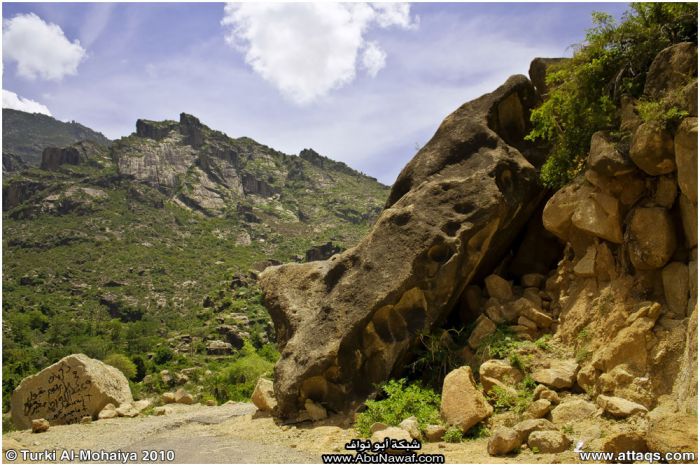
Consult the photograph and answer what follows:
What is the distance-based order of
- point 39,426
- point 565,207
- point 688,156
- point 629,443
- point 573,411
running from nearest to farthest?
1. point 629,443
2. point 688,156
3. point 573,411
4. point 565,207
5. point 39,426

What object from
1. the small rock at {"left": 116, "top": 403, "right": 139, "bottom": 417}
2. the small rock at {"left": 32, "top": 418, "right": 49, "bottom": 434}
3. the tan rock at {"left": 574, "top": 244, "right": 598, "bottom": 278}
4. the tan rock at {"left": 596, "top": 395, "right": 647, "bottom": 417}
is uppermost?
the tan rock at {"left": 574, "top": 244, "right": 598, "bottom": 278}

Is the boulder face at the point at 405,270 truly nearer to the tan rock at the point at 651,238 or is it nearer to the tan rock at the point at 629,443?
the tan rock at the point at 651,238

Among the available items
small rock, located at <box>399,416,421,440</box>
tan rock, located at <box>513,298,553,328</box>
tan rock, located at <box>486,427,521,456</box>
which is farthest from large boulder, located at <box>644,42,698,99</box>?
small rock, located at <box>399,416,421,440</box>

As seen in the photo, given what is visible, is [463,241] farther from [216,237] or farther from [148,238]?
[216,237]

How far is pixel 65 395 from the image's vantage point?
1507cm

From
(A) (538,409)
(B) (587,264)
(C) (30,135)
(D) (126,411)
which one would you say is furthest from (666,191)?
(C) (30,135)

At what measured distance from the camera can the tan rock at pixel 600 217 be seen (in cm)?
984

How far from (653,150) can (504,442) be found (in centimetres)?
517

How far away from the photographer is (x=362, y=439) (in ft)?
30.1

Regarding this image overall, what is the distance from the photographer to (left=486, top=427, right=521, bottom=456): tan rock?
7402mm

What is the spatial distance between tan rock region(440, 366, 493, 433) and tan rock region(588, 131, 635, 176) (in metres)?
4.30

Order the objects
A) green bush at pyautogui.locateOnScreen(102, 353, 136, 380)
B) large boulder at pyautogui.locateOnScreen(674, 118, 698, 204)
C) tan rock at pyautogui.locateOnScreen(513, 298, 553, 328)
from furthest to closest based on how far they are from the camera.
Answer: green bush at pyautogui.locateOnScreen(102, 353, 136, 380), tan rock at pyautogui.locateOnScreen(513, 298, 553, 328), large boulder at pyautogui.locateOnScreen(674, 118, 698, 204)

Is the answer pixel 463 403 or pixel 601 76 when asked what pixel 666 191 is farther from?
pixel 463 403

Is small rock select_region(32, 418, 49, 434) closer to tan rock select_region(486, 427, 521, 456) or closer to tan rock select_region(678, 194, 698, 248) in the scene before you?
tan rock select_region(486, 427, 521, 456)
